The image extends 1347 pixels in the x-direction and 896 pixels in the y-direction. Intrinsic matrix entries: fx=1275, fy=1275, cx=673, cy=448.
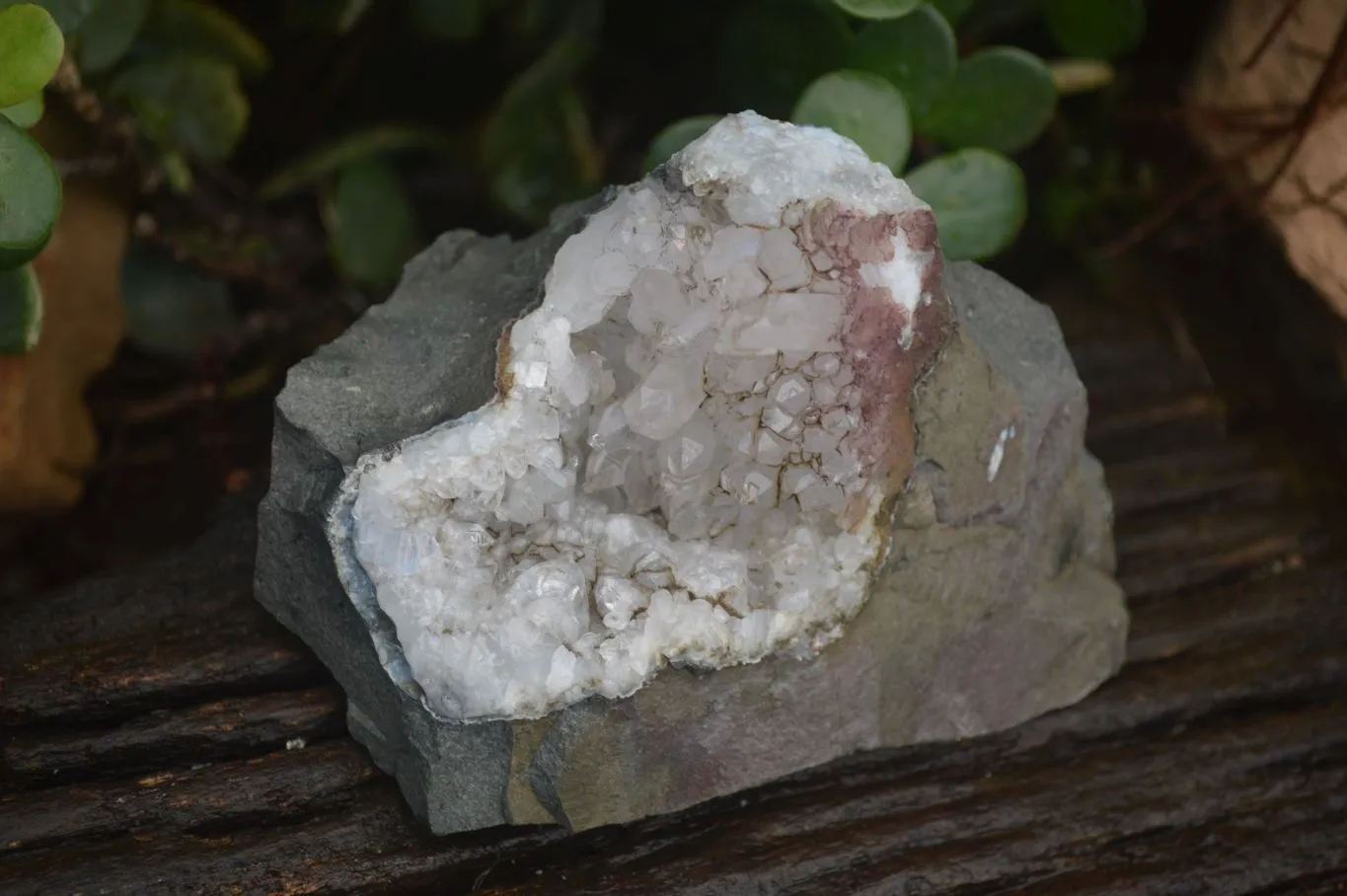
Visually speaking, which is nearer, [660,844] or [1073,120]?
[660,844]

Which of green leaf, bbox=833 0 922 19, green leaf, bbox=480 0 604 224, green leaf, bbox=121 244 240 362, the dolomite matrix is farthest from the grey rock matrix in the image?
green leaf, bbox=121 244 240 362

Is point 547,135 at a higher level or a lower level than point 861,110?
lower

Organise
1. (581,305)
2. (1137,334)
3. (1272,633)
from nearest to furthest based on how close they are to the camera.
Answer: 1. (581,305)
2. (1272,633)
3. (1137,334)

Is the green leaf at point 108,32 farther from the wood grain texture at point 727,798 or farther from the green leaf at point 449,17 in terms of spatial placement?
the wood grain texture at point 727,798

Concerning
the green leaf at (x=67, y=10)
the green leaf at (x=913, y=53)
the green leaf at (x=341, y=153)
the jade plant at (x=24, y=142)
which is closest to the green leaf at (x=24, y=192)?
the jade plant at (x=24, y=142)

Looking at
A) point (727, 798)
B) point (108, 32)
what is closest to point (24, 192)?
point (108, 32)

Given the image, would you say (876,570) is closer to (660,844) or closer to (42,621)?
(660,844)

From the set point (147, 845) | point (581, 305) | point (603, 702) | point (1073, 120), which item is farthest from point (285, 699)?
point (1073, 120)

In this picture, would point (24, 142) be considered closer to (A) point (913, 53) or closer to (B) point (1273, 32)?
(A) point (913, 53)
